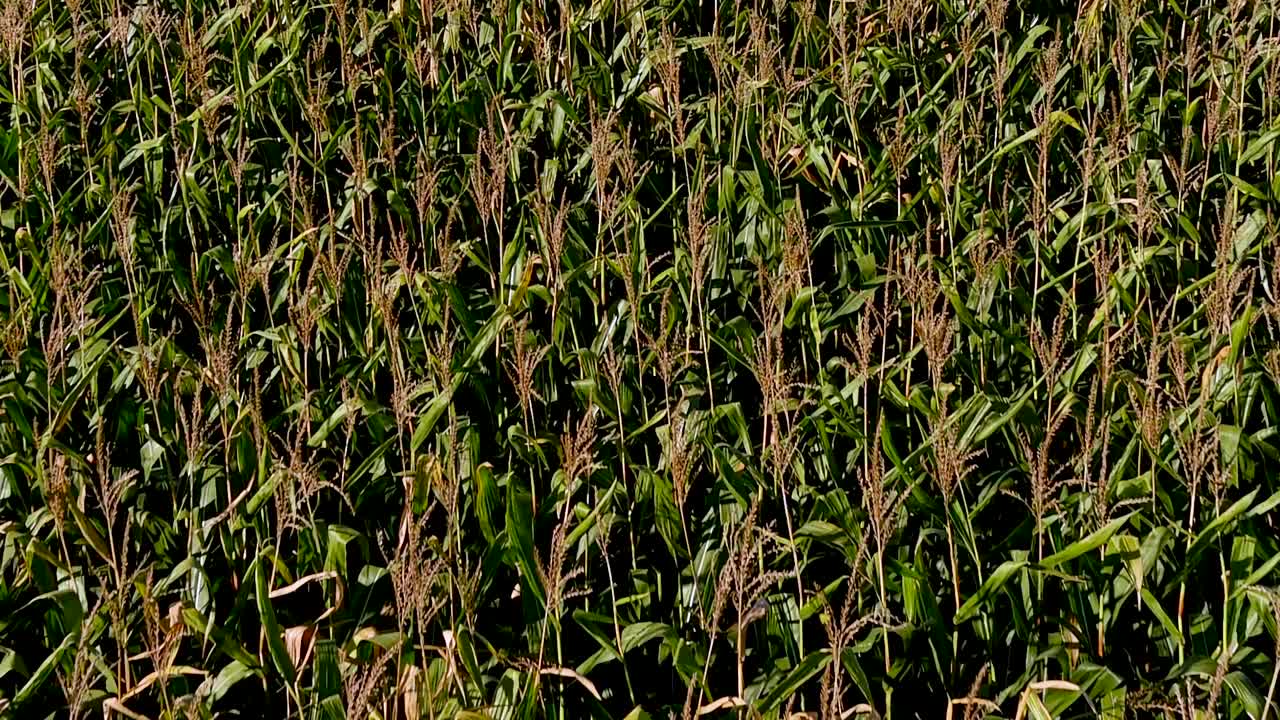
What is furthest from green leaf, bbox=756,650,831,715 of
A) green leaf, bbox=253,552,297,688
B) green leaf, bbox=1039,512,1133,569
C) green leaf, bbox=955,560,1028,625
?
green leaf, bbox=253,552,297,688

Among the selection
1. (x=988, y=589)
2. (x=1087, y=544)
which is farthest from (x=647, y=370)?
(x=1087, y=544)

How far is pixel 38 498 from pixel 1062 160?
274cm

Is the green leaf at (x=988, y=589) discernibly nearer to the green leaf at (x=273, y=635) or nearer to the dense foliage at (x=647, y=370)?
the dense foliage at (x=647, y=370)

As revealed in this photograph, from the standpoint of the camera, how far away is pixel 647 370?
3752mm

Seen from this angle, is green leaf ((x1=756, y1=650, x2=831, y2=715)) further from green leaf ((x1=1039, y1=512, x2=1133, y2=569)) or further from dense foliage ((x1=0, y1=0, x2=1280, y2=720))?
green leaf ((x1=1039, y1=512, x2=1133, y2=569))

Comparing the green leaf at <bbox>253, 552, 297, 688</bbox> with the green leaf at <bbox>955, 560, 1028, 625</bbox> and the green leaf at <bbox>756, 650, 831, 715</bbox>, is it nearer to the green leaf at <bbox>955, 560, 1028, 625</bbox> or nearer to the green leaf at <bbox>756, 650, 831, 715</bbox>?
the green leaf at <bbox>756, 650, 831, 715</bbox>

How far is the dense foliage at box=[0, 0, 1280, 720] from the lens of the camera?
2984mm

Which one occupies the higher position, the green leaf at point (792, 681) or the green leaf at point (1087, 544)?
the green leaf at point (1087, 544)

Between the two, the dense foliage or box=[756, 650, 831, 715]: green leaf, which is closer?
box=[756, 650, 831, 715]: green leaf

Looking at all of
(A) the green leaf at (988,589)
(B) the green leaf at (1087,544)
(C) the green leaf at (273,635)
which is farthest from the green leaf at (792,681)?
(C) the green leaf at (273,635)

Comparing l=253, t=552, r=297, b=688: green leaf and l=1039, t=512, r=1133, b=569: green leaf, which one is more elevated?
l=1039, t=512, r=1133, b=569: green leaf

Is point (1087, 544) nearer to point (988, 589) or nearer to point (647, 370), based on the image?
point (988, 589)

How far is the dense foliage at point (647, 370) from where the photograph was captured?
117 inches

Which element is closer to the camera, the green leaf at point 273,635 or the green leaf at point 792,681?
the green leaf at point 792,681
